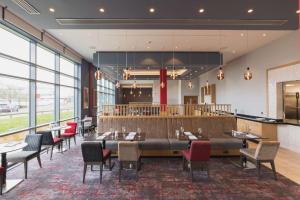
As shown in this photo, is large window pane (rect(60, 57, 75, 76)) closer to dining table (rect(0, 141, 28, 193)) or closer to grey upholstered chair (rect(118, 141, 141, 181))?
dining table (rect(0, 141, 28, 193))

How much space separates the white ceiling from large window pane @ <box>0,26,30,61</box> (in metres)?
0.94

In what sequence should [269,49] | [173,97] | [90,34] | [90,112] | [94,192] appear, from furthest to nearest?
1. [173,97]
2. [90,112]
3. [269,49]
4. [90,34]
5. [94,192]

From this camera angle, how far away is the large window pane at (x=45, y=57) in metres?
6.09

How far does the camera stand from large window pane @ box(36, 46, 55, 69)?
240 inches

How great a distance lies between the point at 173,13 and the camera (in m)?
3.77

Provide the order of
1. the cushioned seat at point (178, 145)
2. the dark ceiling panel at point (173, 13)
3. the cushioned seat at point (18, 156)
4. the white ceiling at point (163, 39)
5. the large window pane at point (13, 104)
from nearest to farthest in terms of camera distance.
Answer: the dark ceiling panel at point (173, 13) < the cushioned seat at point (18, 156) < the large window pane at point (13, 104) < the cushioned seat at point (178, 145) < the white ceiling at point (163, 39)

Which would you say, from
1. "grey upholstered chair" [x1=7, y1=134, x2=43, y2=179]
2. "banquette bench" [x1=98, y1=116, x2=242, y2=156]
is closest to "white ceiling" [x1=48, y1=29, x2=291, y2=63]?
"banquette bench" [x1=98, y1=116, x2=242, y2=156]

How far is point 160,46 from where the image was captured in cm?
753

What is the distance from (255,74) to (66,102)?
8.72 meters

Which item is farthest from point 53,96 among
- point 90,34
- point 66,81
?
point 90,34

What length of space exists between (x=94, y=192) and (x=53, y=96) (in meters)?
5.02

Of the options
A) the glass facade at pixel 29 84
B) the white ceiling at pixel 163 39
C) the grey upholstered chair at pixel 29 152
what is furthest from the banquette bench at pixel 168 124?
the white ceiling at pixel 163 39

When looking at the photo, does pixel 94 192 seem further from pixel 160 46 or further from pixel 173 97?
pixel 173 97

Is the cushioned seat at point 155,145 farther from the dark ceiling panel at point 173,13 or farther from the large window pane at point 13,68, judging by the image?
the large window pane at point 13,68
